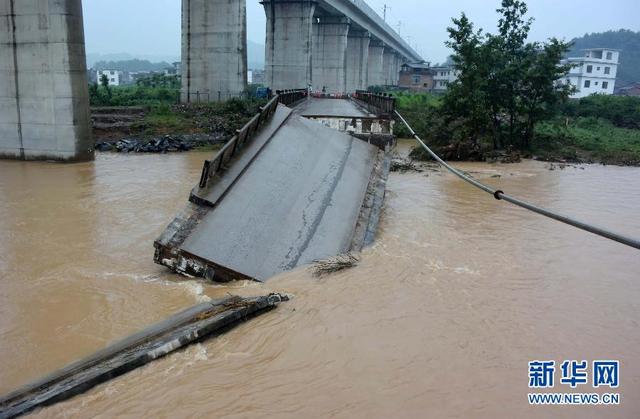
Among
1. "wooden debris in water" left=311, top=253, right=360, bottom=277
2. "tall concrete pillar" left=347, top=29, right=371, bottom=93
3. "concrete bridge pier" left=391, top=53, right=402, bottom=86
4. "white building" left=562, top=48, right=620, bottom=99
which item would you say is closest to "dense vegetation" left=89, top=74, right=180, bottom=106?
"tall concrete pillar" left=347, top=29, right=371, bottom=93

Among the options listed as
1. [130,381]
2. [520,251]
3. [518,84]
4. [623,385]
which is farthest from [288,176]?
[518,84]

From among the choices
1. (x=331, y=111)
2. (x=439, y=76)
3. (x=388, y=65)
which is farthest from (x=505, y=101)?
(x=388, y=65)

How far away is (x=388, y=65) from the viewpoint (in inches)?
4377

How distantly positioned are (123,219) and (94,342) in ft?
20.8

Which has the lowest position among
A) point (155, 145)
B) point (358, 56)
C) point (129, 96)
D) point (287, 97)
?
point (155, 145)

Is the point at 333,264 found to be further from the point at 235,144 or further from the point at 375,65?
the point at 375,65

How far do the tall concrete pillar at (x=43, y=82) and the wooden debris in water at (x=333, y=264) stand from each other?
643 inches

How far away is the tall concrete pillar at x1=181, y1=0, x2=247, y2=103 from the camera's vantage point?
114ft

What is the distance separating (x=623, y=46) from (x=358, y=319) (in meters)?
190

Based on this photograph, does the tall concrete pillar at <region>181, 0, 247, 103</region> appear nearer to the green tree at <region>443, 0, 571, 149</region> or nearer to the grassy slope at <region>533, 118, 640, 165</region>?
the green tree at <region>443, 0, 571, 149</region>

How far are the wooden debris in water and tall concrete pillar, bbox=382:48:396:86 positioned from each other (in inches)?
3974

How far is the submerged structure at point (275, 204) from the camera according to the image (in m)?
7.25

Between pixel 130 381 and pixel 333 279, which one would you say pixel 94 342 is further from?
pixel 333 279

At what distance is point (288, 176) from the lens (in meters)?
10.5
